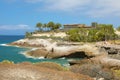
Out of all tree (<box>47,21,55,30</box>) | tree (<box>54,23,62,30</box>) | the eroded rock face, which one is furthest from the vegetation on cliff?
the eroded rock face

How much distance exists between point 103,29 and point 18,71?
108178 mm

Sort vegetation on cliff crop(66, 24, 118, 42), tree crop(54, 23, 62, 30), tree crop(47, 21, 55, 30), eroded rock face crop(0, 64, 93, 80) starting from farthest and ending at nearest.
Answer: tree crop(47, 21, 55, 30) < tree crop(54, 23, 62, 30) < vegetation on cliff crop(66, 24, 118, 42) < eroded rock face crop(0, 64, 93, 80)

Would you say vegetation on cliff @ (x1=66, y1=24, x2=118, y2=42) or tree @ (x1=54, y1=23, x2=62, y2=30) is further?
tree @ (x1=54, y1=23, x2=62, y2=30)

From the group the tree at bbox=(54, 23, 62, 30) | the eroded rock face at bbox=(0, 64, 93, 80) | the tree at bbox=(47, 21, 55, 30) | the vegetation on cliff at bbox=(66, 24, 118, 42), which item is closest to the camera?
the eroded rock face at bbox=(0, 64, 93, 80)

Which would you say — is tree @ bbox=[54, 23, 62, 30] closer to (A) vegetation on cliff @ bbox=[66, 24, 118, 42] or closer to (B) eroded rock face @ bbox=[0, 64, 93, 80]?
(A) vegetation on cliff @ bbox=[66, 24, 118, 42]

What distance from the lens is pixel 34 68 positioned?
35.6ft

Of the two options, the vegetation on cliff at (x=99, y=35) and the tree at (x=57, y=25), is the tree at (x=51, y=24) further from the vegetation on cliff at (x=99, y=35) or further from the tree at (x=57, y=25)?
the vegetation on cliff at (x=99, y=35)

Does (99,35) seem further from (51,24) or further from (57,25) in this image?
(51,24)

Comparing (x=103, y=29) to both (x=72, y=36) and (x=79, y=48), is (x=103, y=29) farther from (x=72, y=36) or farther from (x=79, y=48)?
(x=79, y=48)

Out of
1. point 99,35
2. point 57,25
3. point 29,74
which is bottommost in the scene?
point 99,35

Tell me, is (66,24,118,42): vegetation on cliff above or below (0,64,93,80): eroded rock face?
below

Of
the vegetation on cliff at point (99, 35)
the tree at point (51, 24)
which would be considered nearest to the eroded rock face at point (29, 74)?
the vegetation on cliff at point (99, 35)

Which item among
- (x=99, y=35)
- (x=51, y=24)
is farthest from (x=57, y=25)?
(x=99, y=35)

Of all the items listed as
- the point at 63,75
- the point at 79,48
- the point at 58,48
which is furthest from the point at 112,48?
the point at 63,75
